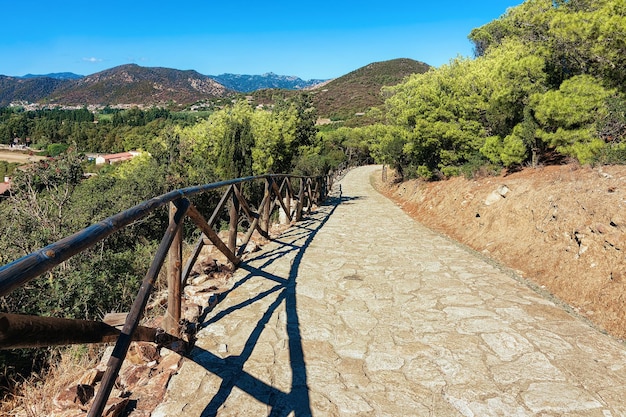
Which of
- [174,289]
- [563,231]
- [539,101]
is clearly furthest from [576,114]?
[174,289]

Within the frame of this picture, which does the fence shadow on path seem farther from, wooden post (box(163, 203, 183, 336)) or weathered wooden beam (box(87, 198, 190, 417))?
weathered wooden beam (box(87, 198, 190, 417))

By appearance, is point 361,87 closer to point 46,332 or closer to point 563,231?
point 563,231

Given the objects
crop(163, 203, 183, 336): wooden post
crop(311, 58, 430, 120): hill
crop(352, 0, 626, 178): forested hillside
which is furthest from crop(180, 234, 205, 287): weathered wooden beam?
crop(311, 58, 430, 120): hill

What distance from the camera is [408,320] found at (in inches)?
147

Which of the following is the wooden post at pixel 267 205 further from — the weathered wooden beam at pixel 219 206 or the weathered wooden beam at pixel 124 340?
the weathered wooden beam at pixel 124 340

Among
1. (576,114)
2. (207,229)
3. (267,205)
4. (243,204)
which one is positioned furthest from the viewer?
(576,114)

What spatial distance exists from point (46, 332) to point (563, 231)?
6.25 metres

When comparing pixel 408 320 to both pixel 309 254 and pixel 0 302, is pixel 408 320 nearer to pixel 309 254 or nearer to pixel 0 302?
pixel 309 254

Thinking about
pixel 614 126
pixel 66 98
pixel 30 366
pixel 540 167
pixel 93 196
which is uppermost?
pixel 66 98

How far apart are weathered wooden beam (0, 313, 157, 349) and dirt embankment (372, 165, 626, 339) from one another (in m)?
4.36

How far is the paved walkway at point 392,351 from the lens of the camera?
2.44 m

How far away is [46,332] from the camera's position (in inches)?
56.8

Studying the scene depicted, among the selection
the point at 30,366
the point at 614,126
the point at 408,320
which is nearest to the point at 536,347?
the point at 408,320

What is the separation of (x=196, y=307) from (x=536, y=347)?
315 centimetres
